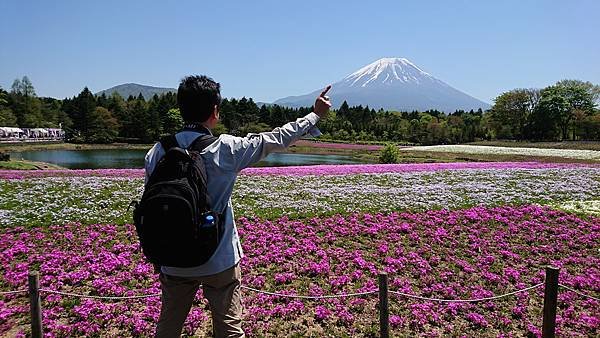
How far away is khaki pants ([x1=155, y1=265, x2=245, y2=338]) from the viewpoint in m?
2.90

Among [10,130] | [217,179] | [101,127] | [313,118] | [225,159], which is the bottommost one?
[217,179]

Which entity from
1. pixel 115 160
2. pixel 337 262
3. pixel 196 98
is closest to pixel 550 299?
pixel 337 262

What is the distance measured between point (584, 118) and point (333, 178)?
247 feet

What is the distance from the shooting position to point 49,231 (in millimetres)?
10023

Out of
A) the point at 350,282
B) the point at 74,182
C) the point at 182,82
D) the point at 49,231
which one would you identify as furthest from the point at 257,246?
the point at 74,182

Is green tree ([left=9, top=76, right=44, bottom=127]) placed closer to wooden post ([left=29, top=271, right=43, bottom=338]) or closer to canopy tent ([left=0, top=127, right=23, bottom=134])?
canopy tent ([left=0, top=127, right=23, bottom=134])

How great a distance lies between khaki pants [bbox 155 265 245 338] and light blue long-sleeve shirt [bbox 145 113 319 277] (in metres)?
0.07

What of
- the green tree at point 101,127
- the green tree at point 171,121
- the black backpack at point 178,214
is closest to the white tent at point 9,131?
the green tree at point 101,127

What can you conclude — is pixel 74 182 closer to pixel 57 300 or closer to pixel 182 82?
pixel 57 300

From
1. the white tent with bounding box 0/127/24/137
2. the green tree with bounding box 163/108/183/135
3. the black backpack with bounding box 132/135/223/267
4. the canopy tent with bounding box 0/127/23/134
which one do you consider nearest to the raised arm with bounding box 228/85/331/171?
the black backpack with bounding box 132/135/223/267

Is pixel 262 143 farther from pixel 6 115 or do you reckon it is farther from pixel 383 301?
pixel 6 115

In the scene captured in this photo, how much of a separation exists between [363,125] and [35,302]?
340ft

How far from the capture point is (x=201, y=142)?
2848mm

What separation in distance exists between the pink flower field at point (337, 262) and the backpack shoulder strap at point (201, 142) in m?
3.38
